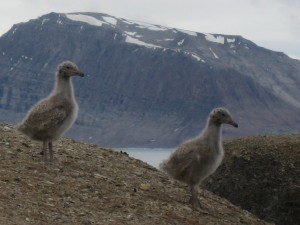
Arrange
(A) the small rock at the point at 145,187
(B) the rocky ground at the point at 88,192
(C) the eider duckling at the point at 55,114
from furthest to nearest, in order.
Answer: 1. (A) the small rock at the point at 145,187
2. (C) the eider duckling at the point at 55,114
3. (B) the rocky ground at the point at 88,192

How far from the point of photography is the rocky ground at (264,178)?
20.8 m

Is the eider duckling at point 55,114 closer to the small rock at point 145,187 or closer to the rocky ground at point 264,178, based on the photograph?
the small rock at point 145,187

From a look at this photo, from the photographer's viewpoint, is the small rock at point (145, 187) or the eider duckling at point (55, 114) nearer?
the eider duckling at point (55, 114)

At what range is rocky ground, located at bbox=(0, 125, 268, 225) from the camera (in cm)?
1242

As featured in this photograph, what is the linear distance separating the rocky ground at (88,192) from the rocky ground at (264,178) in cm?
373

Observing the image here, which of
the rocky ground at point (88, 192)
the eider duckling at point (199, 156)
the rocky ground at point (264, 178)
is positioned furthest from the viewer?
the rocky ground at point (264, 178)

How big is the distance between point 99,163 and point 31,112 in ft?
9.41

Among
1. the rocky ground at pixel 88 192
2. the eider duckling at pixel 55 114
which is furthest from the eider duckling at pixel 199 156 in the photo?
the eider duckling at pixel 55 114

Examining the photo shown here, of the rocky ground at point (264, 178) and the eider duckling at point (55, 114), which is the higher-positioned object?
the eider duckling at point (55, 114)

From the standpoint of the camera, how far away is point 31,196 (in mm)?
12898

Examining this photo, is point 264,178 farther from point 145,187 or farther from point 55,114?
point 55,114

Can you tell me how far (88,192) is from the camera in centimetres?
1416

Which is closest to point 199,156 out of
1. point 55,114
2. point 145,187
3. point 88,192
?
point 145,187

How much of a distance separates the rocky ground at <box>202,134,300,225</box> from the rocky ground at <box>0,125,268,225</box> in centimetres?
373
